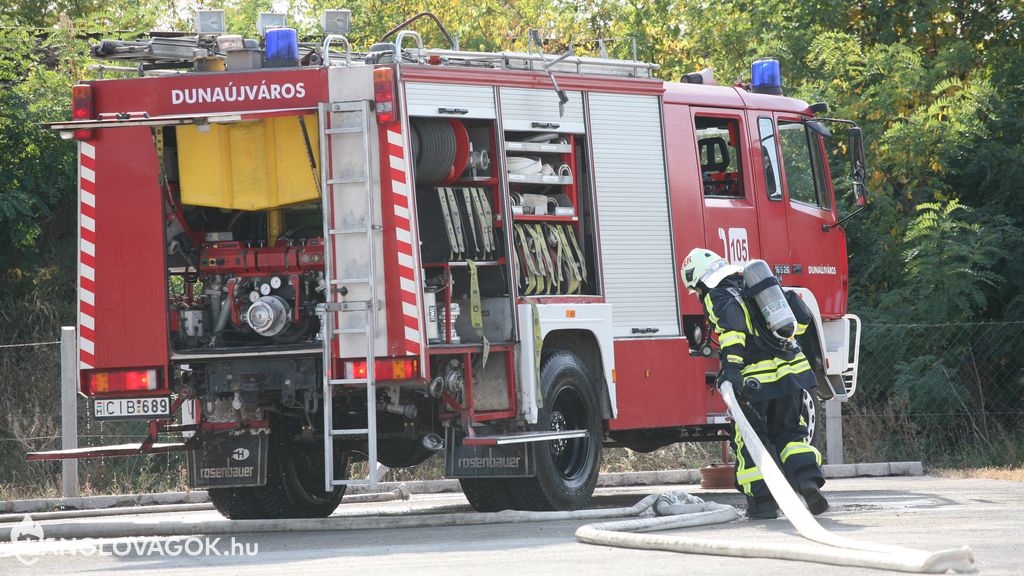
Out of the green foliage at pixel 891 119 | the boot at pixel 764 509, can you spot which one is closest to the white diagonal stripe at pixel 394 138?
the boot at pixel 764 509

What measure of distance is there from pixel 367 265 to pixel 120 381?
6.01 ft

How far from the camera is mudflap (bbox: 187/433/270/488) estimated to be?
31.5ft

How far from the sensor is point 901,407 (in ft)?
51.2

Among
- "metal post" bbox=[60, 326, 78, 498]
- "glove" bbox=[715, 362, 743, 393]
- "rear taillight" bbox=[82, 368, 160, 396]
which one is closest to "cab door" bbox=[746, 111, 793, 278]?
"glove" bbox=[715, 362, 743, 393]

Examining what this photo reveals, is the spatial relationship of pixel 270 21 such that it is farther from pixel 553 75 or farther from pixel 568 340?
pixel 568 340

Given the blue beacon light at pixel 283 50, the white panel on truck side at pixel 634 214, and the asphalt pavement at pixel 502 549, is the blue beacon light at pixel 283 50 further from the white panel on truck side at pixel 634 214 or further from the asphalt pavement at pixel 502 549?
the asphalt pavement at pixel 502 549

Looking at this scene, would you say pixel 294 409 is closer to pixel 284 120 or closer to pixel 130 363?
pixel 130 363

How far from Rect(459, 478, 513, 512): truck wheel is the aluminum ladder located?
131cm

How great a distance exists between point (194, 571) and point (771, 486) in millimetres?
3283

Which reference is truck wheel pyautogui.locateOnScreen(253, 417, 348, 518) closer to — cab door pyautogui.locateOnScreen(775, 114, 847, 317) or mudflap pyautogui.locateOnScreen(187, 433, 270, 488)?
mudflap pyautogui.locateOnScreen(187, 433, 270, 488)

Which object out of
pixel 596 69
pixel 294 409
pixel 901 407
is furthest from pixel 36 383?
pixel 901 407

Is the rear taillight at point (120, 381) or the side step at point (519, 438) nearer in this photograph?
the side step at point (519, 438)

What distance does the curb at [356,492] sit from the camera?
479 inches

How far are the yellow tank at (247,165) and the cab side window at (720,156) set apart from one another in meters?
3.67
